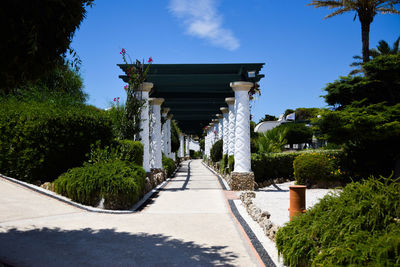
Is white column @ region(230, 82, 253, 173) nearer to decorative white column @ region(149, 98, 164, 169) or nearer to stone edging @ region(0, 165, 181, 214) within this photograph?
stone edging @ region(0, 165, 181, 214)

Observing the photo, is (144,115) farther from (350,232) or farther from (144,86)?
(350,232)

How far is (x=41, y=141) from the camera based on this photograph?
36.2 ft

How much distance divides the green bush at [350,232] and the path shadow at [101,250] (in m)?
1.11

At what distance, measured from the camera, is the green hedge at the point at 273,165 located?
14953 mm

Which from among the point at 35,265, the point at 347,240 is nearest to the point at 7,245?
the point at 35,265

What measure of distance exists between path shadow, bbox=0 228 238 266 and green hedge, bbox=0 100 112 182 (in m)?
4.97

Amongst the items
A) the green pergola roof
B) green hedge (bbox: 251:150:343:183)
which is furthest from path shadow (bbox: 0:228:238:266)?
green hedge (bbox: 251:150:343:183)

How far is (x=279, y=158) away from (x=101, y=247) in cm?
1199

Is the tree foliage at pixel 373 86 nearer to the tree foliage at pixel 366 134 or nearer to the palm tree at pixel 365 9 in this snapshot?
the tree foliage at pixel 366 134

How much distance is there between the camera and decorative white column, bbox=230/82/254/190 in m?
13.2

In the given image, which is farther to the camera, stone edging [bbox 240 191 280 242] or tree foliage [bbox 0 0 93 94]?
stone edging [bbox 240 191 280 242]

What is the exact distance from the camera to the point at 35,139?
10961 millimetres

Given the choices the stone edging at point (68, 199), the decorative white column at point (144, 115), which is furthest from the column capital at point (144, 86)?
the stone edging at point (68, 199)

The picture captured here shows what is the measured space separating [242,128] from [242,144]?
0.66 m
